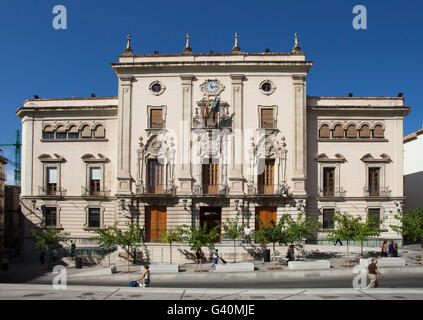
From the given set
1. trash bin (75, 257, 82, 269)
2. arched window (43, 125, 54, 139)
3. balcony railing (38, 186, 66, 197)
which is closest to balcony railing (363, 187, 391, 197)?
trash bin (75, 257, 82, 269)

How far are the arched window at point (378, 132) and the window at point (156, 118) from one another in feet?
67.1

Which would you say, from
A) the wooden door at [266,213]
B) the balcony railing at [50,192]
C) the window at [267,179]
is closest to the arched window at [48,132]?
the balcony railing at [50,192]

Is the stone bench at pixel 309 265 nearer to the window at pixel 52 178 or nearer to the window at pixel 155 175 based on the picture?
the window at pixel 155 175

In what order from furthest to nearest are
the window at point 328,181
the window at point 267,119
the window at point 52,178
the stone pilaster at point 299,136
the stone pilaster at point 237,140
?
the window at point 52,178
the window at point 328,181
the window at point 267,119
the stone pilaster at point 299,136
the stone pilaster at point 237,140

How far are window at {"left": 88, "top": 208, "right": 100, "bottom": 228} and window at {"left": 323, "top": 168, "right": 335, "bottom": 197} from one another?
21789 mm

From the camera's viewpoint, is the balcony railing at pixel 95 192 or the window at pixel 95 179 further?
the window at pixel 95 179

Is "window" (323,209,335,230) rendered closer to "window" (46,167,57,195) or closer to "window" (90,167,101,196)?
"window" (90,167,101,196)

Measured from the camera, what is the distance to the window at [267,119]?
112ft

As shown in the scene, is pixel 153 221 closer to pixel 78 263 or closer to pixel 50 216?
pixel 78 263

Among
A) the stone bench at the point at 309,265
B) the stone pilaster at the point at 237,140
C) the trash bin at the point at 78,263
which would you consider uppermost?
the stone pilaster at the point at 237,140

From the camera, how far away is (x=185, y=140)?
3388cm

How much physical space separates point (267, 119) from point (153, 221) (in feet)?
46.5
